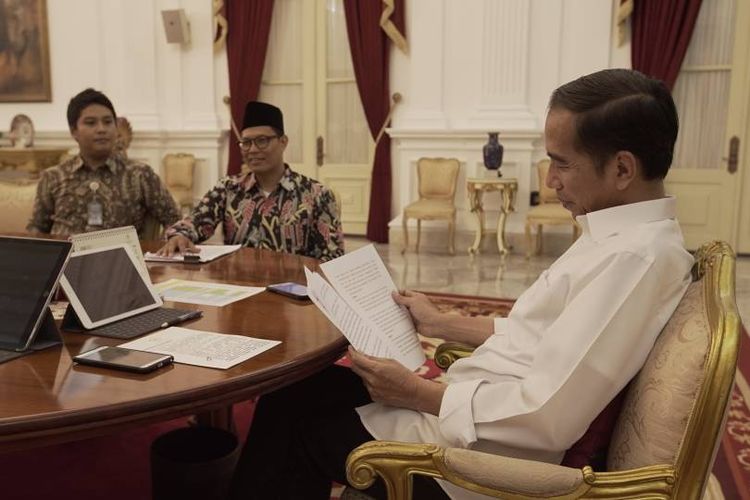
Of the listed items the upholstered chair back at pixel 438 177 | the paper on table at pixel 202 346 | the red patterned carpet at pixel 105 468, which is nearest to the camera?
the paper on table at pixel 202 346

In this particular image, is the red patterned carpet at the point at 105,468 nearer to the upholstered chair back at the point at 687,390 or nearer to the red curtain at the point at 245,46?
the upholstered chair back at the point at 687,390

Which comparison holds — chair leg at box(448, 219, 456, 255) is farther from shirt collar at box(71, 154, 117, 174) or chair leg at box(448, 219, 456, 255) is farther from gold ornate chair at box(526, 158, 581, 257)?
shirt collar at box(71, 154, 117, 174)

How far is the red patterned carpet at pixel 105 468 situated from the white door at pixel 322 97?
4995mm

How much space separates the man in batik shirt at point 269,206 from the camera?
9.18 ft

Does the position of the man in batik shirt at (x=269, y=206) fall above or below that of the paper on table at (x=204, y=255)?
above

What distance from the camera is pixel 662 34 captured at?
6129 millimetres

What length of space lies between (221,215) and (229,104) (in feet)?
16.7

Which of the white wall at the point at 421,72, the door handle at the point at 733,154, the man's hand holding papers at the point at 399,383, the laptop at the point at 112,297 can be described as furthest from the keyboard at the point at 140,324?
the door handle at the point at 733,154

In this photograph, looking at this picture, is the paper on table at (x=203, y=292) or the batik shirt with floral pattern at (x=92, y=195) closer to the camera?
the paper on table at (x=203, y=292)

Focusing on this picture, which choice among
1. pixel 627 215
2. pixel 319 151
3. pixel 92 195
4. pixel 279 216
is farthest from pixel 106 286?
pixel 319 151

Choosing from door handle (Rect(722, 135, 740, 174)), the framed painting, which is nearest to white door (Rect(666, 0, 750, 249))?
door handle (Rect(722, 135, 740, 174))

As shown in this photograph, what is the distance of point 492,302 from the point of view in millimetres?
4664

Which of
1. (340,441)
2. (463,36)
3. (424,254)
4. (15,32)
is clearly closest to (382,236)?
(424,254)

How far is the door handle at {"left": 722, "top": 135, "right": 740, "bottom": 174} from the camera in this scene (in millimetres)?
6211
